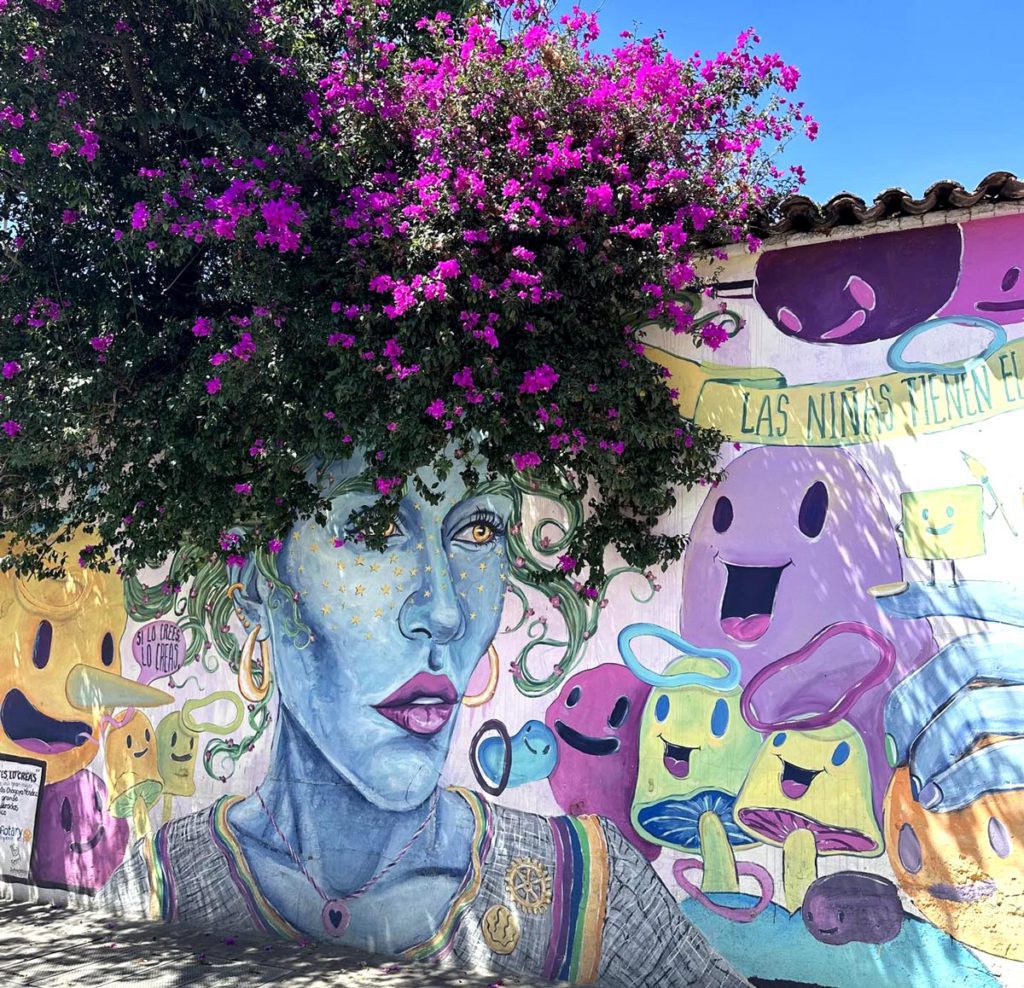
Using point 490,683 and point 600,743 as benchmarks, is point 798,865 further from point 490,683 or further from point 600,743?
point 490,683

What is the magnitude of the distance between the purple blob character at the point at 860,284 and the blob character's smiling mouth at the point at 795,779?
2.02m

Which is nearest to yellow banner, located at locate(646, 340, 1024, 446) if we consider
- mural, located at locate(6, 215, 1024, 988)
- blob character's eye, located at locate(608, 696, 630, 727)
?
mural, located at locate(6, 215, 1024, 988)

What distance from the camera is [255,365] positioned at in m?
4.93

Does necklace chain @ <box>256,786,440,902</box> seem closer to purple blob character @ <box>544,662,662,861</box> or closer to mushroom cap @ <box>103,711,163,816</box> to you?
purple blob character @ <box>544,662,662,861</box>

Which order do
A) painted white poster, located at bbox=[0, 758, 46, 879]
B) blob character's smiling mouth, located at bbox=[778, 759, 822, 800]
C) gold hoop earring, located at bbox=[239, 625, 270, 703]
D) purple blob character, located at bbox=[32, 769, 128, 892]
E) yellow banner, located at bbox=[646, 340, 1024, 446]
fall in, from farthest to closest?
painted white poster, located at bbox=[0, 758, 46, 879] → purple blob character, located at bbox=[32, 769, 128, 892] → gold hoop earring, located at bbox=[239, 625, 270, 703] → blob character's smiling mouth, located at bbox=[778, 759, 822, 800] → yellow banner, located at bbox=[646, 340, 1024, 446]

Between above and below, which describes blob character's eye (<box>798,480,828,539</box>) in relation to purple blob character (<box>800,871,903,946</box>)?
above

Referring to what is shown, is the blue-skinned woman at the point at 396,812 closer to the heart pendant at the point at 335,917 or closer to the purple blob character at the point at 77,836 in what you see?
the heart pendant at the point at 335,917

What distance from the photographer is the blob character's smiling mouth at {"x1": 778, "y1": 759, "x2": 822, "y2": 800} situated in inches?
178

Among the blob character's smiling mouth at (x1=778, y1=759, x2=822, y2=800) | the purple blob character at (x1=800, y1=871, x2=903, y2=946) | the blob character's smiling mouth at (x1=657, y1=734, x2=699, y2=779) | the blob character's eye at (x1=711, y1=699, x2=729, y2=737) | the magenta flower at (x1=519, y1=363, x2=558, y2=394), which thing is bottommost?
the purple blob character at (x1=800, y1=871, x2=903, y2=946)

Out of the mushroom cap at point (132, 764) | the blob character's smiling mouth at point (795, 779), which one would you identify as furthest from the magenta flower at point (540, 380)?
the mushroom cap at point (132, 764)

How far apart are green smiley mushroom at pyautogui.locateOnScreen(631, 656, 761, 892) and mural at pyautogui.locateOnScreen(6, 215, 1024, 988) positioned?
15 millimetres

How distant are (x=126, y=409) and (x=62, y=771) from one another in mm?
2895

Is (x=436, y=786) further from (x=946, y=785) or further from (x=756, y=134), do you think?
(x=756, y=134)

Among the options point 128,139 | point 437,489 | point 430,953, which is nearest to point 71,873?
point 430,953
